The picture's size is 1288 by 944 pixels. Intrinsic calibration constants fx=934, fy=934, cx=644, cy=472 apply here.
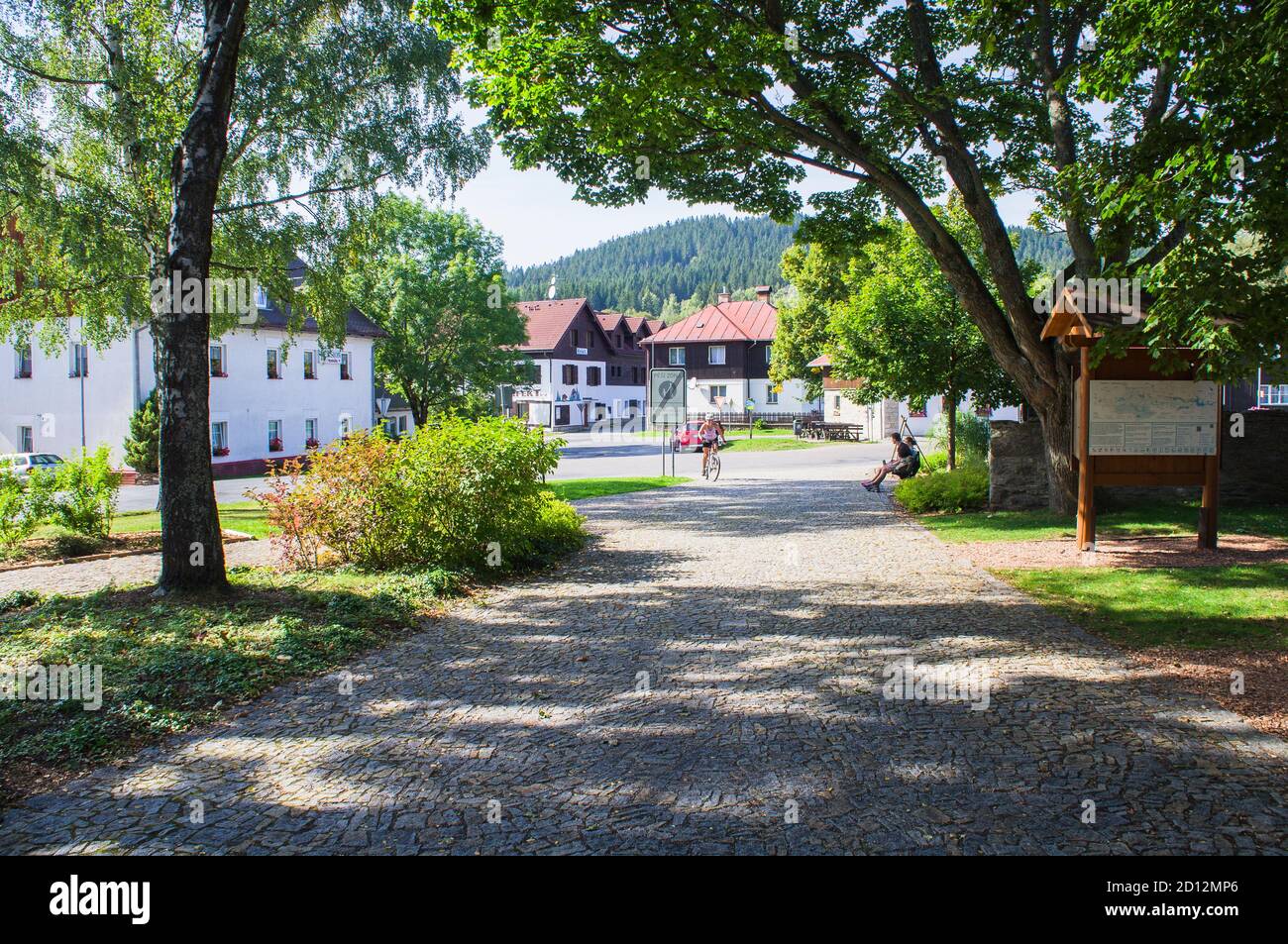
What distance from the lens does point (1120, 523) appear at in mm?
14305

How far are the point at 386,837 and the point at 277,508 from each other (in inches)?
281

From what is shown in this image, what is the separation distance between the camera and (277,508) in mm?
10461

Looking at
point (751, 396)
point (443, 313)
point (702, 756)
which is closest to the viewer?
point (702, 756)

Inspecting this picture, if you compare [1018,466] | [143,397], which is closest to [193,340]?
[1018,466]

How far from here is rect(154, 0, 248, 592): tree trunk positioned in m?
8.66

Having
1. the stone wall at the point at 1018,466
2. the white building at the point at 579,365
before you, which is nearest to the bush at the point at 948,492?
the stone wall at the point at 1018,466

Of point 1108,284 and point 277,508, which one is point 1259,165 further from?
point 277,508

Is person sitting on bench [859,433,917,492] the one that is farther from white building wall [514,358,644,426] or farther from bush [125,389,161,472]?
white building wall [514,358,644,426]

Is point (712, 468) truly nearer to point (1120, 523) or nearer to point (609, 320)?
point (1120, 523)

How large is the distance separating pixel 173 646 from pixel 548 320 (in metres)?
71.6

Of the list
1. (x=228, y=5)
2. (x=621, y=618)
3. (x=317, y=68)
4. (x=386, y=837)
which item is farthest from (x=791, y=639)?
(x=317, y=68)

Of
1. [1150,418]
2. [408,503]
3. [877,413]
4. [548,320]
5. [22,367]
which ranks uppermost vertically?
[548,320]

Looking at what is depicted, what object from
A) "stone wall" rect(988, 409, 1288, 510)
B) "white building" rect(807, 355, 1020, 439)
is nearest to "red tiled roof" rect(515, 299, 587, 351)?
"white building" rect(807, 355, 1020, 439)

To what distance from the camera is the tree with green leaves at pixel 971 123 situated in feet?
23.9
